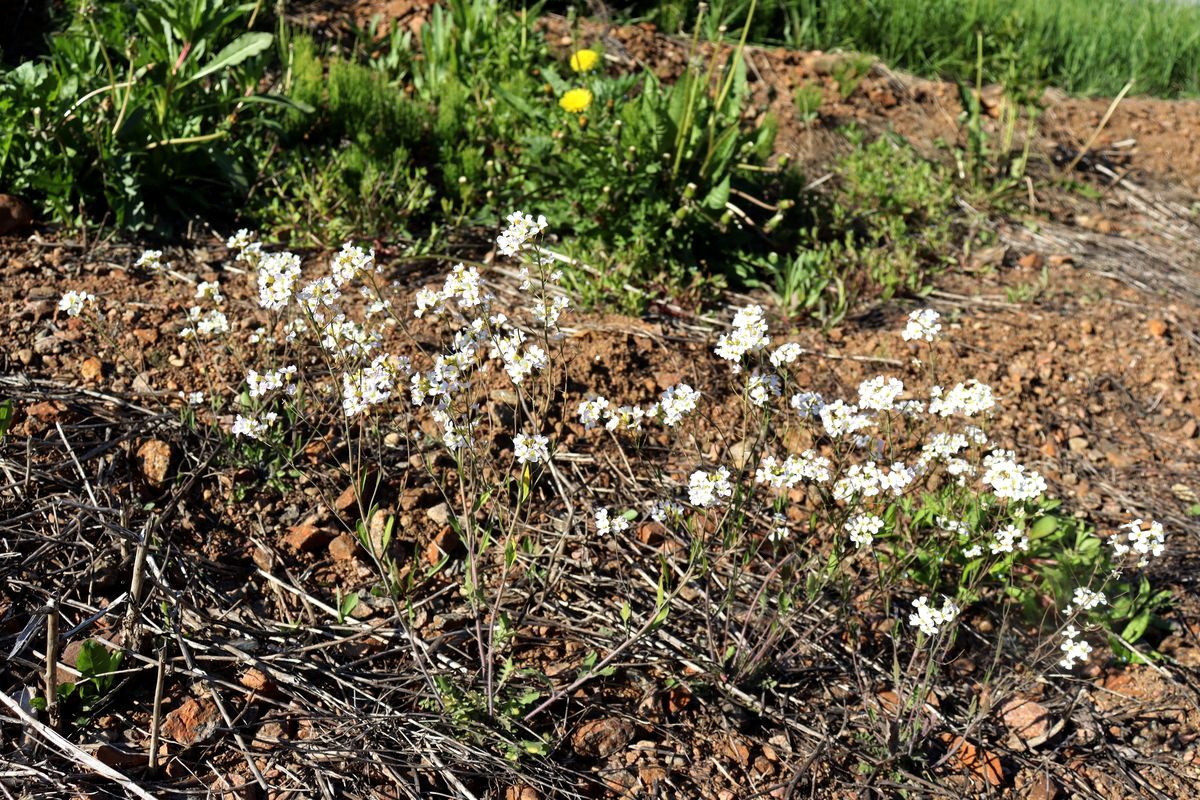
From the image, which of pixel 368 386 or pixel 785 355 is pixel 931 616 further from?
pixel 368 386

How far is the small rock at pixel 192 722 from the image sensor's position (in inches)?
85.0

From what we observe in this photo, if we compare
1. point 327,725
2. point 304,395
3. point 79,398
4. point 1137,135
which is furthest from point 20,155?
point 1137,135

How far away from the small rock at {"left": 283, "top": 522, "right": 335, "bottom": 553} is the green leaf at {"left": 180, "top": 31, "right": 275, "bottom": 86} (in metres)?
1.94

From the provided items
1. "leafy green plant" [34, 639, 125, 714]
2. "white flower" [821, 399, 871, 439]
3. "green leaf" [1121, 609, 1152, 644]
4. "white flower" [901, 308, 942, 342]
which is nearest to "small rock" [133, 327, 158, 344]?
"leafy green plant" [34, 639, 125, 714]

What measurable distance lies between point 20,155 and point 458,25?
7.09 feet

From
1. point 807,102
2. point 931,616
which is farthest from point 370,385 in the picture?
point 807,102

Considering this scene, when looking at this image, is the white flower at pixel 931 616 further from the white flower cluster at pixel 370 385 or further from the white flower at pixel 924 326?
the white flower cluster at pixel 370 385

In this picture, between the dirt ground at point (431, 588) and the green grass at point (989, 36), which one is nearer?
the dirt ground at point (431, 588)

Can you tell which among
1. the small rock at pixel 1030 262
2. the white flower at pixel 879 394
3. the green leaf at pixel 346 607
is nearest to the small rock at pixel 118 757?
the green leaf at pixel 346 607

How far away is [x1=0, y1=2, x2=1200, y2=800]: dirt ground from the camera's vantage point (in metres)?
2.19

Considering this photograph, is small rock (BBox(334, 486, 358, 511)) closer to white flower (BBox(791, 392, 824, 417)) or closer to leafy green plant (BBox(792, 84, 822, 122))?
white flower (BBox(791, 392, 824, 417))

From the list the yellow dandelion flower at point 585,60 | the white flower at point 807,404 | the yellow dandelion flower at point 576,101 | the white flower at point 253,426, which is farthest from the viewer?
the yellow dandelion flower at point 585,60

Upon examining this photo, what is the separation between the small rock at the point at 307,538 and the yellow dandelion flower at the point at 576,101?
208cm

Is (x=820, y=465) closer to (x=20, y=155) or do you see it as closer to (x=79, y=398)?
(x=79, y=398)
